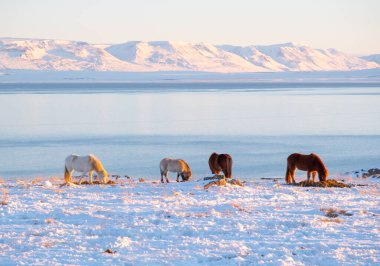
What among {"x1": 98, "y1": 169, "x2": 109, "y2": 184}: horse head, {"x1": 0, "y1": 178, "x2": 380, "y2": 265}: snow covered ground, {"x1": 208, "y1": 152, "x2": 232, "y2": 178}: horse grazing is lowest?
{"x1": 0, "y1": 178, "x2": 380, "y2": 265}: snow covered ground

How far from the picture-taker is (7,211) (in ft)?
34.3

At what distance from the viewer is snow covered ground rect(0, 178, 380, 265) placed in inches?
316

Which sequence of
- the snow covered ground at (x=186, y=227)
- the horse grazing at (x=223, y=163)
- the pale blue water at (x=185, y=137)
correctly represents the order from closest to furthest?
the snow covered ground at (x=186, y=227) < the horse grazing at (x=223, y=163) < the pale blue water at (x=185, y=137)

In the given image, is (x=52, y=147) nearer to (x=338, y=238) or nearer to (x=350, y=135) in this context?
(x=350, y=135)

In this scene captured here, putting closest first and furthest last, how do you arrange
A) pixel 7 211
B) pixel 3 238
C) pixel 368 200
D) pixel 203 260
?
pixel 203 260
pixel 3 238
pixel 7 211
pixel 368 200

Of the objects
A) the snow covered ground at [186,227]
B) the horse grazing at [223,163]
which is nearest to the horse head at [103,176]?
the snow covered ground at [186,227]

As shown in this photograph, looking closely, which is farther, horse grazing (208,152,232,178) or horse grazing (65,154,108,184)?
horse grazing (208,152,232,178)

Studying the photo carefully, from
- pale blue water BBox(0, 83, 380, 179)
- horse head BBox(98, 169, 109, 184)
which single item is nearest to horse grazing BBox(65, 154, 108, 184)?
horse head BBox(98, 169, 109, 184)

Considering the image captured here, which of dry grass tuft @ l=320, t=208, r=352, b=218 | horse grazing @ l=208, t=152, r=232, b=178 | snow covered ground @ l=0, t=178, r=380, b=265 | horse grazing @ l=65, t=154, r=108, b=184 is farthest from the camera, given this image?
horse grazing @ l=208, t=152, r=232, b=178

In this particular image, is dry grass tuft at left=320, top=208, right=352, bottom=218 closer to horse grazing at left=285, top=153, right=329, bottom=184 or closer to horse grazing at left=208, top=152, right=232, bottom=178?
horse grazing at left=285, top=153, right=329, bottom=184

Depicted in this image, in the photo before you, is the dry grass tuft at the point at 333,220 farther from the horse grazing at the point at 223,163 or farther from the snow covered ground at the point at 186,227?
the horse grazing at the point at 223,163

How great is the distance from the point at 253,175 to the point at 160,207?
12.6 meters

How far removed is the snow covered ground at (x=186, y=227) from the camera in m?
8.02

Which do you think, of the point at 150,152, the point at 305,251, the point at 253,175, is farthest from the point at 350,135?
the point at 305,251
